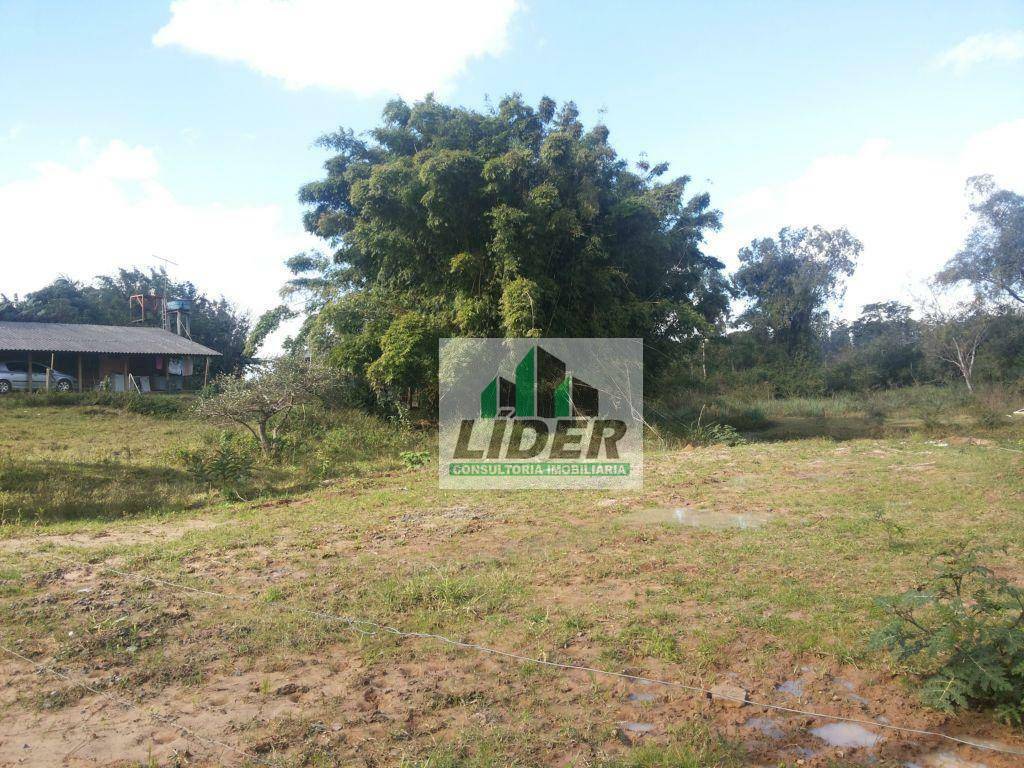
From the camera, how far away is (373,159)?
46.9ft

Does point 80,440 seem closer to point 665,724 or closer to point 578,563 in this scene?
point 578,563

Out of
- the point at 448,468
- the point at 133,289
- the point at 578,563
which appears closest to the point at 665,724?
the point at 578,563

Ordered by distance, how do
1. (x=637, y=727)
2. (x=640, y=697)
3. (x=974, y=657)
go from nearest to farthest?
(x=974, y=657)
(x=637, y=727)
(x=640, y=697)

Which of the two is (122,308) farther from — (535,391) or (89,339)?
(535,391)

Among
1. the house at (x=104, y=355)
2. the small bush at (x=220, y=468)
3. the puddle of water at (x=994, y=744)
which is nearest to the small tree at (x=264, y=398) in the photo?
the small bush at (x=220, y=468)

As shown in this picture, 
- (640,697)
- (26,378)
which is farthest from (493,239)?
(26,378)

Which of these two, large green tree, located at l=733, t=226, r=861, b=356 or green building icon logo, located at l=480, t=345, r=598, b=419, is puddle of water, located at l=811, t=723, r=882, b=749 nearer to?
green building icon logo, located at l=480, t=345, r=598, b=419

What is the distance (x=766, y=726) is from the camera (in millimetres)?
2803

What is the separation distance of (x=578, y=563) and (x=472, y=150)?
9.47 metres

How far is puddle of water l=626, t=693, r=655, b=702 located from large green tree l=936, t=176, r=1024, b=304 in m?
24.8

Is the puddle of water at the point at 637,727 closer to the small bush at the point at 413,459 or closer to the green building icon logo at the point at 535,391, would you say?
the small bush at the point at 413,459

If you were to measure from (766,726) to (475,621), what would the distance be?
66.3 inches

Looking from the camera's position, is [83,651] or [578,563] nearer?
[83,651]

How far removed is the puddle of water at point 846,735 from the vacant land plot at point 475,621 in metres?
0.01
